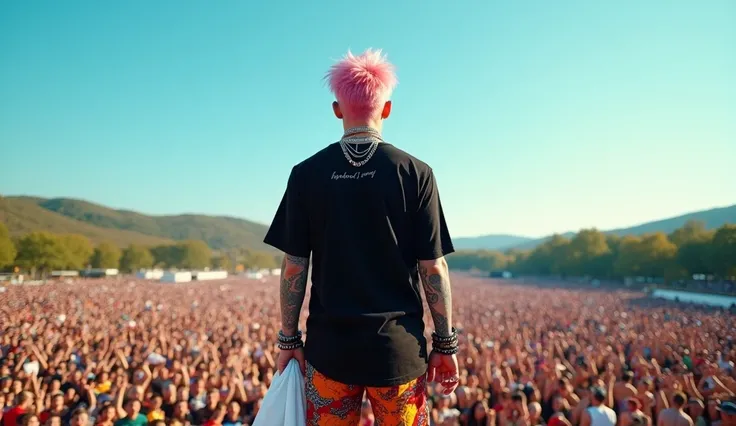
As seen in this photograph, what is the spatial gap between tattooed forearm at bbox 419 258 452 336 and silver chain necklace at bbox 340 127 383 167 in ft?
1.78

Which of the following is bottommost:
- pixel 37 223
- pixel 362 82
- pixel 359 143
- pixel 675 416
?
pixel 675 416

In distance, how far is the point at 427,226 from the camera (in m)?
1.99

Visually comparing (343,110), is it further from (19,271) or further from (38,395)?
(19,271)

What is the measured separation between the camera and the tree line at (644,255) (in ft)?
153

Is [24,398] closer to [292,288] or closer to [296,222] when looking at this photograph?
[292,288]

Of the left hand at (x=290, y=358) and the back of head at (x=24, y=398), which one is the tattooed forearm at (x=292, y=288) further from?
the back of head at (x=24, y=398)

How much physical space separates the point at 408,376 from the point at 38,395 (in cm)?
716

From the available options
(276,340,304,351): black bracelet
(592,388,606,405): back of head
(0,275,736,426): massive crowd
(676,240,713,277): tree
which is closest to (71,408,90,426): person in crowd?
(0,275,736,426): massive crowd

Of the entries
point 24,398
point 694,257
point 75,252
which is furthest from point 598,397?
point 75,252

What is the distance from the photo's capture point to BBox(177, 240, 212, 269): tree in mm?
110750

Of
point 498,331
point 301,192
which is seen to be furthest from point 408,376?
point 498,331

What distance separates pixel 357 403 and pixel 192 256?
4672 inches

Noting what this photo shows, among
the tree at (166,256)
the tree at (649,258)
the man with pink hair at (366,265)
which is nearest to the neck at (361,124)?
the man with pink hair at (366,265)

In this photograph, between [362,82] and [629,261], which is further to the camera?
[629,261]
